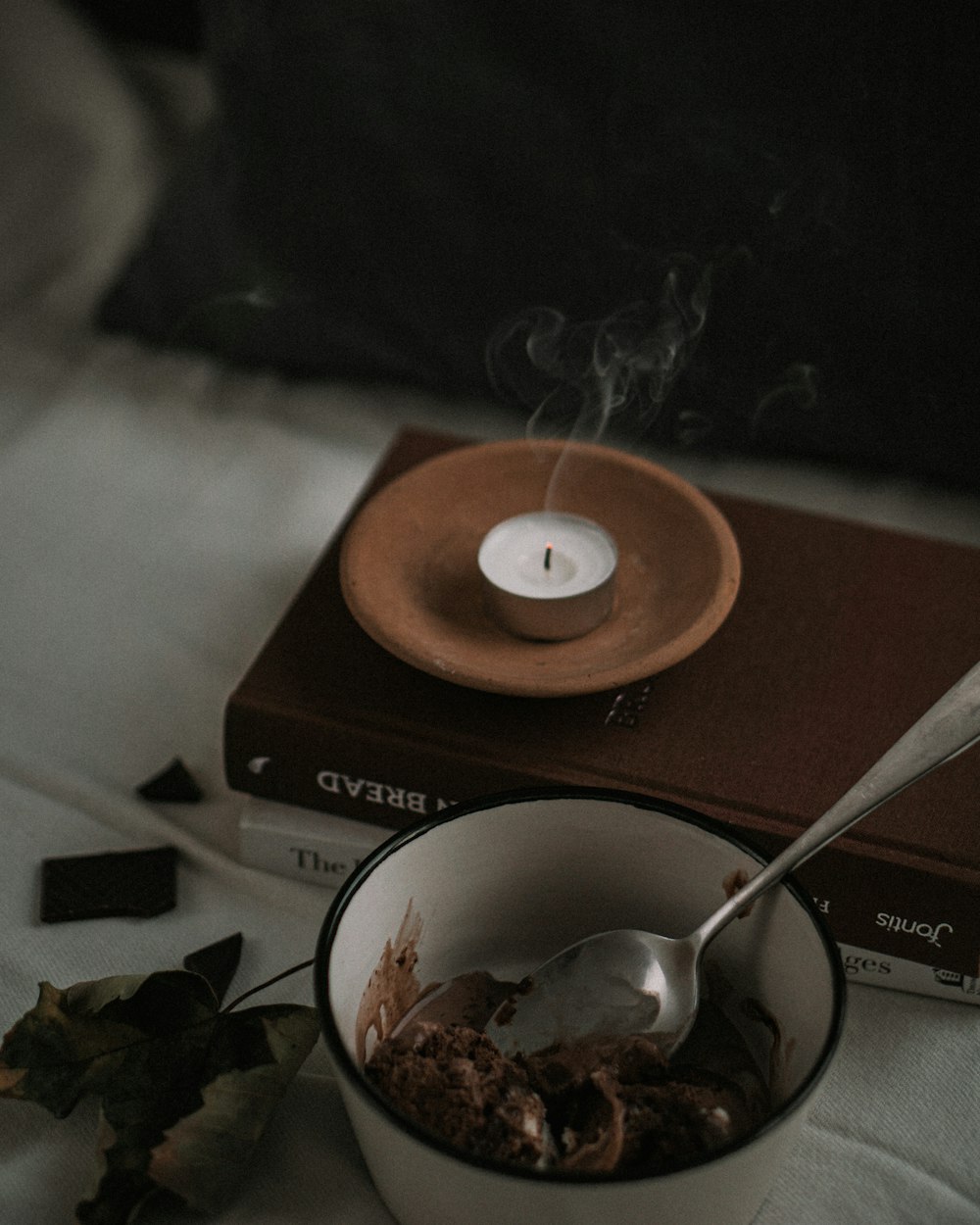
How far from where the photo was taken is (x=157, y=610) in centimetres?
95

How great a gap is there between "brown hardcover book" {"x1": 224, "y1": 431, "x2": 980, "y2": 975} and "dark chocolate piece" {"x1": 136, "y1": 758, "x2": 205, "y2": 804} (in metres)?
0.07

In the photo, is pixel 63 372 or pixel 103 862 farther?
pixel 63 372

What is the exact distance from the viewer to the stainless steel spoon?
579 millimetres

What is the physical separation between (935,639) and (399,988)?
0.40 meters

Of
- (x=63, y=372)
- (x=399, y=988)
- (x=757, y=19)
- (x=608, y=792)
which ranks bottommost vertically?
(x=63, y=372)

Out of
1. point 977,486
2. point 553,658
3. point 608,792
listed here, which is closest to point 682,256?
point 977,486

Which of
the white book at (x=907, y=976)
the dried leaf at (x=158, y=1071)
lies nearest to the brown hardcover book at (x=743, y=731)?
the white book at (x=907, y=976)

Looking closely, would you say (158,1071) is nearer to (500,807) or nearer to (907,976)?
(500,807)

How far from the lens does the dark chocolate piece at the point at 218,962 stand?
2.23ft

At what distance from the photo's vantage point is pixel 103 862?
29.3 inches

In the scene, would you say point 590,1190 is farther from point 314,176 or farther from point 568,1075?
point 314,176

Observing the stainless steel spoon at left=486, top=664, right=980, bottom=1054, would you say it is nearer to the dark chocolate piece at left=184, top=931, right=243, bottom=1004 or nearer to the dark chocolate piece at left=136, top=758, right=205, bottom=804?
the dark chocolate piece at left=184, top=931, right=243, bottom=1004

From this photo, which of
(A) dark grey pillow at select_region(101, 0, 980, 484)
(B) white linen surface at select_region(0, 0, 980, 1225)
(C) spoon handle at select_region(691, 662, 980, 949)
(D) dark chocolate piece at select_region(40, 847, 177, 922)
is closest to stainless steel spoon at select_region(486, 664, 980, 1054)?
(C) spoon handle at select_region(691, 662, 980, 949)

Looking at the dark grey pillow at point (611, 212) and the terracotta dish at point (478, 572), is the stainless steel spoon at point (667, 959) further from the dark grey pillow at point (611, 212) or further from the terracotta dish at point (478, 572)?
the dark grey pillow at point (611, 212)
